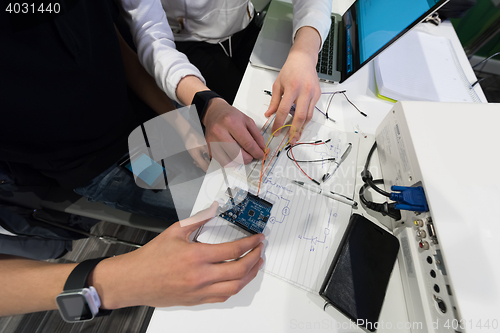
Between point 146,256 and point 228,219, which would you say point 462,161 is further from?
point 146,256

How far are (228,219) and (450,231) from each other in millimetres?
477

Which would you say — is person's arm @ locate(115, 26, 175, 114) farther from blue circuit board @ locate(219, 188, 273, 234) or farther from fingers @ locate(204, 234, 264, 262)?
fingers @ locate(204, 234, 264, 262)

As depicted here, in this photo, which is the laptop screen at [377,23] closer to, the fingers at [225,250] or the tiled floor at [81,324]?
the fingers at [225,250]

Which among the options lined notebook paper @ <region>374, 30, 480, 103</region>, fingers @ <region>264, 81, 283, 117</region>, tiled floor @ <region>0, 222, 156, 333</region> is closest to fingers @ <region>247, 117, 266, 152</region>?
fingers @ <region>264, 81, 283, 117</region>

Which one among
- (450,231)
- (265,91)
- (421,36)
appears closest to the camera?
(450,231)

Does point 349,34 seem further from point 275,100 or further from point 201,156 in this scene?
point 201,156

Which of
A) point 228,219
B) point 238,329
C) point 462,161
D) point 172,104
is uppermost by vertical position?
point 462,161

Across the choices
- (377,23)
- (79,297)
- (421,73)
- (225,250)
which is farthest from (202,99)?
(421,73)

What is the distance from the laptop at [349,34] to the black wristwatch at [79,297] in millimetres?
841

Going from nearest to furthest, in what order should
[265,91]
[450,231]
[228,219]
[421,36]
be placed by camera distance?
[450,231] < [228,219] < [265,91] < [421,36]

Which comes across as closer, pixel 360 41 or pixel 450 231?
pixel 450 231

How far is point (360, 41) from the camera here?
2.76 feet

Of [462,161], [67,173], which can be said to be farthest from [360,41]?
[67,173]

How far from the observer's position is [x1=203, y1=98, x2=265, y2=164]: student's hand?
62 centimetres
